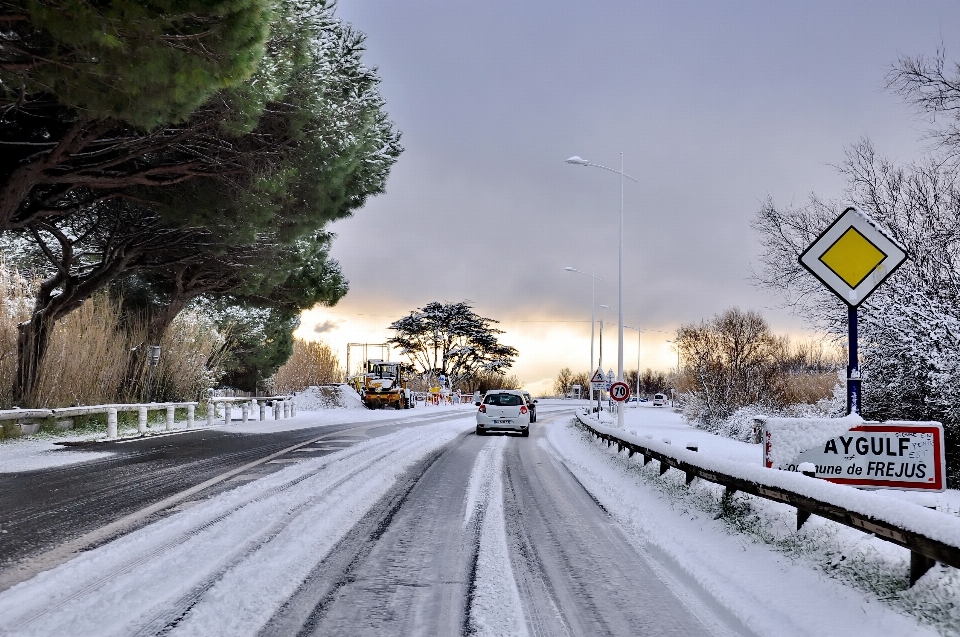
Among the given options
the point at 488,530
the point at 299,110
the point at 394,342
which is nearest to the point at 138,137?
the point at 299,110

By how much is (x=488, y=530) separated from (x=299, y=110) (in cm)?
1248

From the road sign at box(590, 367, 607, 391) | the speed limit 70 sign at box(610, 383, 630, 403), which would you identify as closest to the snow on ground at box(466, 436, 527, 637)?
the speed limit 70 sign at box(610, 383, 630, 403)

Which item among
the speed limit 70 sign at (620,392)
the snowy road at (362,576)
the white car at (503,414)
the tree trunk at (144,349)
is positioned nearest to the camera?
the snowy road at (362,576)

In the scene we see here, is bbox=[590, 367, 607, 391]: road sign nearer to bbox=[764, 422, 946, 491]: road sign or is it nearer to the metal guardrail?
the metal guardrail

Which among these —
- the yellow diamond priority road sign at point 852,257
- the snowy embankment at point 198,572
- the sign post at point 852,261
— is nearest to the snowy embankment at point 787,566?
the sign post at point 852,261

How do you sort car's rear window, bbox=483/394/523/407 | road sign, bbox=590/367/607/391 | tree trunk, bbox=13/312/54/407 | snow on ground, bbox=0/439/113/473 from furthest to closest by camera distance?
road sign, bbox=590/367/607/391, car's rear window, bbox=483/394/523/407, tree trunk, bbox=13/312/54/407, snow on ground, bbox=0/439/113/473

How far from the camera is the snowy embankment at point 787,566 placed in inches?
195

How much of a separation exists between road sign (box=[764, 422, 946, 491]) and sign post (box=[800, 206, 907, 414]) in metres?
0.36

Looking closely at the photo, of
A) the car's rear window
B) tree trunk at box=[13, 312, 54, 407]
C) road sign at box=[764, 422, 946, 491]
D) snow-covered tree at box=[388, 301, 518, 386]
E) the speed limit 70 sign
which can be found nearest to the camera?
road sign at box=[764, 422, 946, 491]

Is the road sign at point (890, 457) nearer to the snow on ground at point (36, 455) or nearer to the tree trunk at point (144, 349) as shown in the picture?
the snow on ground at point (36, 455)

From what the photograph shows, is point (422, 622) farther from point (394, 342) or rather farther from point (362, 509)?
point (394, 342)

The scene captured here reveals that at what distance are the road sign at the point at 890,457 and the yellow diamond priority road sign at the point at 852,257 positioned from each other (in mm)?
1041

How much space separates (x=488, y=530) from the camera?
324 inches

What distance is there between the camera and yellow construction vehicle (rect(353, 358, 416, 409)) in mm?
55938
